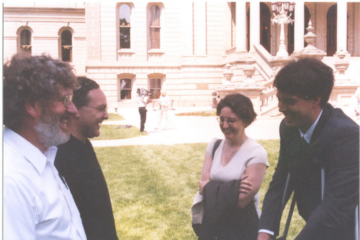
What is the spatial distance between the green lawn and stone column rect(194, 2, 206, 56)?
18.3m

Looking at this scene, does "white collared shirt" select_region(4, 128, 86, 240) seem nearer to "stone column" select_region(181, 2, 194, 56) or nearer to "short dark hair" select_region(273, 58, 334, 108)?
"short dark hair" select_region(273, 58, 334, 108)

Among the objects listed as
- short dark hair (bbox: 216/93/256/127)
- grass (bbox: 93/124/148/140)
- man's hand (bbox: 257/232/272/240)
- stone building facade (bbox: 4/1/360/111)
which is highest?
stone building facade (bbox: 4/1/360/111)

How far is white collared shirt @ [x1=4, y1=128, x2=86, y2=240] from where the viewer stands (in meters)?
1.45

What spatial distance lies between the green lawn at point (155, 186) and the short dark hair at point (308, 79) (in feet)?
9.69

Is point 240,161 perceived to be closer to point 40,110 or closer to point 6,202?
point 40,110

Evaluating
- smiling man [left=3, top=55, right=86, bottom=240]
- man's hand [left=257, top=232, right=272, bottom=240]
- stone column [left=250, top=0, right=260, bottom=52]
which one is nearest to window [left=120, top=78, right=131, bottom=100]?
stone column [left=250, top=0, right=260, bottom=52]

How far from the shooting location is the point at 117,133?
14.1m

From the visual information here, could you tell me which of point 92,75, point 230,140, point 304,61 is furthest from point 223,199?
point 92,75

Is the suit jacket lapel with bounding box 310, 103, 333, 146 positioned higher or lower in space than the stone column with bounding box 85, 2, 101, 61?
lower

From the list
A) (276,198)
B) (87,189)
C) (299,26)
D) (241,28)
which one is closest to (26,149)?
Result: (87,189)

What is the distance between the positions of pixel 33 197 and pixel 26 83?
0.46 m

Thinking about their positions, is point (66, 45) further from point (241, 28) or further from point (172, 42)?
point (241, 28)

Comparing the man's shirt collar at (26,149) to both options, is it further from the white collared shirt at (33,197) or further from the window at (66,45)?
the window at (66,45)

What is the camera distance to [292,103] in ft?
7.02
